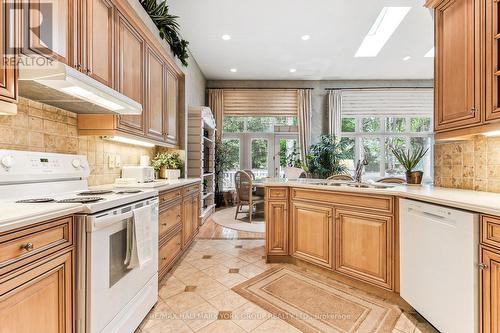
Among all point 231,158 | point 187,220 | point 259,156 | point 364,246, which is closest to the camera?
point 364,246

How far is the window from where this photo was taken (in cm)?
607

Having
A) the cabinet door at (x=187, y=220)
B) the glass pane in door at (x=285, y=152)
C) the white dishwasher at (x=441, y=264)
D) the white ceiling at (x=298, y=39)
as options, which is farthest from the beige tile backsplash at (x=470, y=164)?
the glass pane in door at (x=285, y=152)

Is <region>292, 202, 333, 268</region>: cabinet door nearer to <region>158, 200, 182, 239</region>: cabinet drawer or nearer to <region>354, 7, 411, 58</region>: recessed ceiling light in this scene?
<region>158, 200, 182, 239</region>: cabinet drawer

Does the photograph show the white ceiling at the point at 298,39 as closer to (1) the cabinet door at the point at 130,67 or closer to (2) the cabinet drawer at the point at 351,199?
(1) the cabinet door at the point at 130,67

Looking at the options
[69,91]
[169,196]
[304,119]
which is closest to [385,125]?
[304,119]

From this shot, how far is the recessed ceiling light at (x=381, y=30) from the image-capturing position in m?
3.48

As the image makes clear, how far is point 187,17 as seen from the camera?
3.51 meters

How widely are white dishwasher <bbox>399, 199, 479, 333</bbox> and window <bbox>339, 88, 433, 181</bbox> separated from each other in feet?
15.9

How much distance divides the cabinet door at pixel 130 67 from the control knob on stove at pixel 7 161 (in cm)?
81

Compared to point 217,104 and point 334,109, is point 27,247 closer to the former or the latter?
point 217,104

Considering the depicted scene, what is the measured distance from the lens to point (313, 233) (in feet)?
7.84

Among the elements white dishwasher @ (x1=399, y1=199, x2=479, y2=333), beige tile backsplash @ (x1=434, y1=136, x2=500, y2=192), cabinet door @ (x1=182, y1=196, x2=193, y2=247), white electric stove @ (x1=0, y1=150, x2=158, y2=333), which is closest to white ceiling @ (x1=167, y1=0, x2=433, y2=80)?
beige tile backsplash @ (x1=434, y1=136, x2=500, y2=192)

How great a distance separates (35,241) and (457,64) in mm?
2751

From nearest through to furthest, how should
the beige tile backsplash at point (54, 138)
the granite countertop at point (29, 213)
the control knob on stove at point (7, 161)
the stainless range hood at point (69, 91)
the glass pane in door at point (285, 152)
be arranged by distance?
1. the granite countertop at point (29, 213)
2. the stainless range hood at point (69, 91)
3. the control knob on stove at point (7, 161)
4. the beige tile backsplash at point (54, 138)
5. the glass pane in door at point (285, 152)
